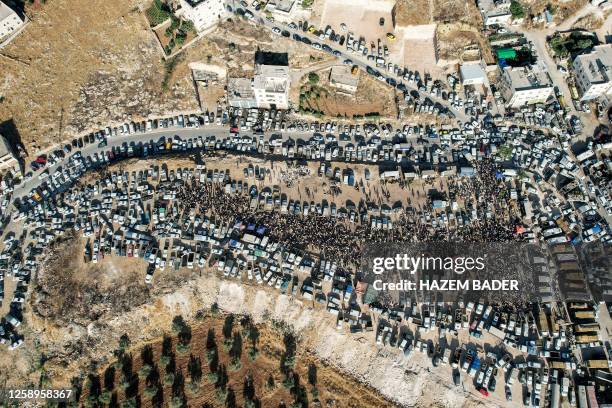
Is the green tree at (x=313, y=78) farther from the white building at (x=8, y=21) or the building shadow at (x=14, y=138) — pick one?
the white building at (x=8, y=21)

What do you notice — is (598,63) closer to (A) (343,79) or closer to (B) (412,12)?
(B) (412,12)

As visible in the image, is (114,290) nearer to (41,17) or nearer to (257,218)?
(257,218)

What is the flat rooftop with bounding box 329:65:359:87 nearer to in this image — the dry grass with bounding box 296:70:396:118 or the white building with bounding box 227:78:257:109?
the dry grass with bounding box 296:70:396:118

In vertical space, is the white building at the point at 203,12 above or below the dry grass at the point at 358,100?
above

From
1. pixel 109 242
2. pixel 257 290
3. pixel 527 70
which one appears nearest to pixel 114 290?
pixel 109 242

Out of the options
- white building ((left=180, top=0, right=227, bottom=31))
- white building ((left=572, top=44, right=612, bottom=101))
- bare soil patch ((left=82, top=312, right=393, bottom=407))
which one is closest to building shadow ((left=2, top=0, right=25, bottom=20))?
white building ((left=180, top=0, right=227, bottom=31))

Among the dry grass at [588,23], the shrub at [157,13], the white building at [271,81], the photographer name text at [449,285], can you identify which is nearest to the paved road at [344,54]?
the white building at [271,81]

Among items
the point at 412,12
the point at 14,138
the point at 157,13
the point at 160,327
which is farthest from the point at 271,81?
the point at 14,138
